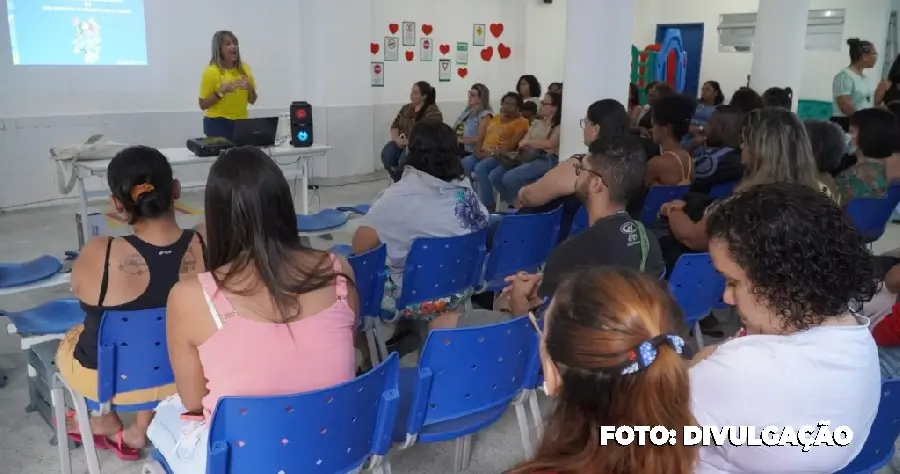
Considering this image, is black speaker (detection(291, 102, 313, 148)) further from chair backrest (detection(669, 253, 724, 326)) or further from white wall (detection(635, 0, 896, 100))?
white wall (detection(635, 0, 896, 100))

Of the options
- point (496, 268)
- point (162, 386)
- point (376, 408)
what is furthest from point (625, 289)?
point (496, 268)

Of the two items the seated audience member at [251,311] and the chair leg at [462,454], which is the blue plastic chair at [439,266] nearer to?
the chair leg at [462,454]

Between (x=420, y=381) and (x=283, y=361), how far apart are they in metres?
0.37

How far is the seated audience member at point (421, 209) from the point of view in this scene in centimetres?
293

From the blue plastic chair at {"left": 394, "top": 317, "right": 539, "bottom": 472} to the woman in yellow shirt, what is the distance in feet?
12.5

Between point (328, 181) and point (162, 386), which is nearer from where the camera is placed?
point (162, 386)

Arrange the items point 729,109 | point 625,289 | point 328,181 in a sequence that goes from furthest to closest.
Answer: point 328,181
point 729,109
point 625,289

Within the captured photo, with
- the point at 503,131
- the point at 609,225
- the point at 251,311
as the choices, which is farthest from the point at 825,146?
Answer: the point at 503,131

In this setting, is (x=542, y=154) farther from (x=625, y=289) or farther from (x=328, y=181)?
(x=625, y=289)

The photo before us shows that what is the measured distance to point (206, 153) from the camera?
15.2ft

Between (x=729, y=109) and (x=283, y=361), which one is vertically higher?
(x=729, y=109)

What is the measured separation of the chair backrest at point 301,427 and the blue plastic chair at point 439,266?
3.72ft

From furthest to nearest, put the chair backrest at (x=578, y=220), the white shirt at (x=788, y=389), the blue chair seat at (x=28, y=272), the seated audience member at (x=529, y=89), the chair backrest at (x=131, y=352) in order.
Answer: the seated audience member at (x=529, y=89)
the chair backrest at (x=578, y=220)
the blue chair seat at (x=28, y=272)
the chair backrest at (x=131, y=352)
the white shirt at (x=788, y=389)

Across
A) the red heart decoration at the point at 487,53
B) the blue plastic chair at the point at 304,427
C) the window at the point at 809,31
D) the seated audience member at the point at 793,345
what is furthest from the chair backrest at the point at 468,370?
the window at the point at 809,31
